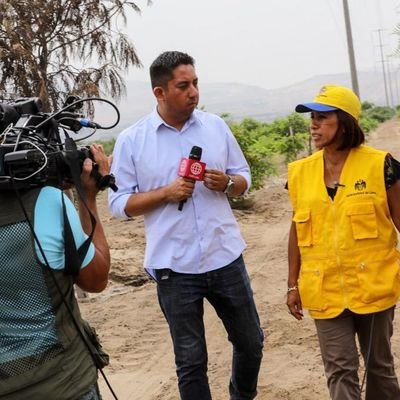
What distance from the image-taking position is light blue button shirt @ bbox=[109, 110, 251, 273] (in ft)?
10.9

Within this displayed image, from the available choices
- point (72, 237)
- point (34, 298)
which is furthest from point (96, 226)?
point (34, 298)

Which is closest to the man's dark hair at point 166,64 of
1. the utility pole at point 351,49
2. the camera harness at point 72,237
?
the camera harness at point 72,237

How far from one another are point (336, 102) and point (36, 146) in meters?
1.53

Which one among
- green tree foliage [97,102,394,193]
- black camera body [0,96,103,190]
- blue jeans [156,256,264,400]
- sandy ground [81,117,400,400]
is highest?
black camera body [0,96,103,190]

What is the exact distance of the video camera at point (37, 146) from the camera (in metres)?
2.06

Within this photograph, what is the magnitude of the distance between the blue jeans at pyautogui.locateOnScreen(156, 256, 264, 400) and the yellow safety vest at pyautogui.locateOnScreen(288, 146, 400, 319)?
0.42 meters

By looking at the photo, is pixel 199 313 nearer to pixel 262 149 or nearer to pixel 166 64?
pixel 166 64

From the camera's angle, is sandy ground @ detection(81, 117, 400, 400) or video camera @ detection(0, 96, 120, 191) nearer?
video camera @ detection(0, 96, 120, 191)

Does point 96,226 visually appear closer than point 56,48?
Yes

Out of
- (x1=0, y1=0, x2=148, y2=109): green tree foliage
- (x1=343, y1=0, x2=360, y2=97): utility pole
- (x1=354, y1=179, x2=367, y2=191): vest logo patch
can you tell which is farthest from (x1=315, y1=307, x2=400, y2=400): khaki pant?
(x1=343, y1=0, x2=360, y2=97): utility pole

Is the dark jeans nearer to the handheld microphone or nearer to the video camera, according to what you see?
the video camera

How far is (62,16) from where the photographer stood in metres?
7.04

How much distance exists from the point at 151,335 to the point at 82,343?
339 cm

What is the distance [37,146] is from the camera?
214cm
